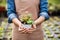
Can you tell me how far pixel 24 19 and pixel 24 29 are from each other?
0.40ft

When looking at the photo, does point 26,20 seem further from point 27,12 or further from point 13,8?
point 13,8

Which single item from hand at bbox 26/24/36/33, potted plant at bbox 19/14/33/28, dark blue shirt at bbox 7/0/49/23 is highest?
dark blue shirt at bbox 7/0/49/23

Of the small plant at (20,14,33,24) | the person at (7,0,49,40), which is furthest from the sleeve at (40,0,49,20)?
the small plant at (20,14,33,24)

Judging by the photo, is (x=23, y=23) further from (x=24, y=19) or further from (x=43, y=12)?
(x=43, y=12)

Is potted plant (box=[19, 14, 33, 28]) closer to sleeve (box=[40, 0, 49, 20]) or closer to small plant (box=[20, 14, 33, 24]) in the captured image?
small plant (box=[20, 14, 33, 24])

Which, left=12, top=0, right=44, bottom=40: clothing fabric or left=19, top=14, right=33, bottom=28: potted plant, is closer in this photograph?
left=19, top=14, right=33, bottom=28: potted plant

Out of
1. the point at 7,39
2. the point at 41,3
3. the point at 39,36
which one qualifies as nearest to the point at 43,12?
the point at 41,3

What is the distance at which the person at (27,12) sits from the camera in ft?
8.15

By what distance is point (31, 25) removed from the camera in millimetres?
2375

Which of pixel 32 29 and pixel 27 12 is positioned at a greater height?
pixel 27 12

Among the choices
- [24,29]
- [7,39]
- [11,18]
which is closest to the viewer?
[24,29]

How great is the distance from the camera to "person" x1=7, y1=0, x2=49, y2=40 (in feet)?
8.15

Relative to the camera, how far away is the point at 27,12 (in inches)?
97.8

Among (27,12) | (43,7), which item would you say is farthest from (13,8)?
(43,7)
